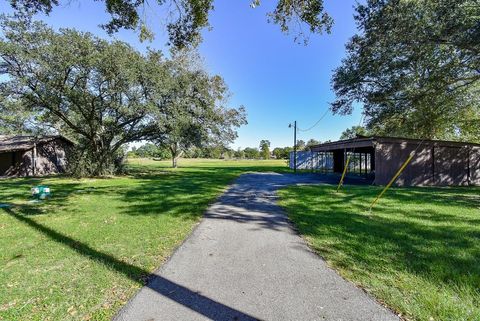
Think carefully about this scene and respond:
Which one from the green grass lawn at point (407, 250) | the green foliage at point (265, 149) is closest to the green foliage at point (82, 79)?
the green grass lawn at point (407, 250)

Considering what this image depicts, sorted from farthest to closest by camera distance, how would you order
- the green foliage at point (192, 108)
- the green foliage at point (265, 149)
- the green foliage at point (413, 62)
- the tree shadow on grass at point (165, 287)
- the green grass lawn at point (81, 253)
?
the green foliage at point (265, 149) < the green foliage at point (192, 108) < the green foliage at point (413, 62) < the green grass lawn at point (81, 253) < the tree shadow on grass at point (165, 287)

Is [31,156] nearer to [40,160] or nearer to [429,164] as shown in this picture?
[40,160]

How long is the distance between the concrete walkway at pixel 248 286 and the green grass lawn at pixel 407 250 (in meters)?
0.33

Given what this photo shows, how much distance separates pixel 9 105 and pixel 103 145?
19.9 feet

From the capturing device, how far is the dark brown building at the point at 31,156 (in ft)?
69.1

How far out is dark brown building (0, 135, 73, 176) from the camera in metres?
21.1

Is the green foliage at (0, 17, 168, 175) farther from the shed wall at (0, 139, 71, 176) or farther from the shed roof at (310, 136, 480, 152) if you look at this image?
the shed roof at (310, 136, 480, 152)

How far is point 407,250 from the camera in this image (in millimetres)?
4312

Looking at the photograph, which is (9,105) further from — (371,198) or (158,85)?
(371,198)

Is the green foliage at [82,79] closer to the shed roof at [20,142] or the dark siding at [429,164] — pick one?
the shed roof at [20,142]

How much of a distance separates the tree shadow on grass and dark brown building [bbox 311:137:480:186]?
14211 millimetres

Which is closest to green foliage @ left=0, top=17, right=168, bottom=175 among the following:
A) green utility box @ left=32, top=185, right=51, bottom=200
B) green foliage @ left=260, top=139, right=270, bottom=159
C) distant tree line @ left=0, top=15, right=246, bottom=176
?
distant tree line @ left=0, top=15, right=246, bottom=176

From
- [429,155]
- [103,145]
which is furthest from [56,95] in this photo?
[429,155]

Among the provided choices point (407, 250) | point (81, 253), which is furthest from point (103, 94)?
point (407, 250)
